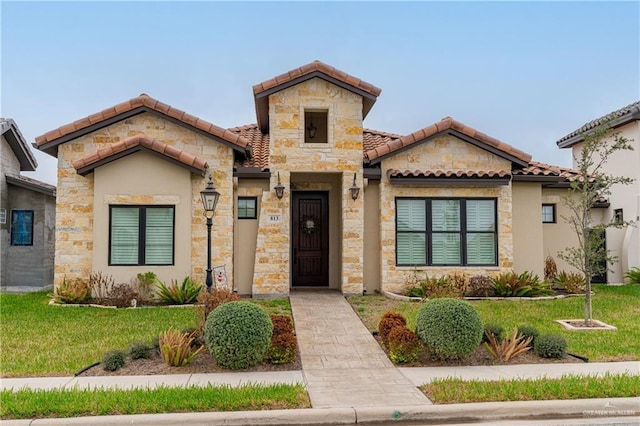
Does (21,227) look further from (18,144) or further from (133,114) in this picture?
(133,114)

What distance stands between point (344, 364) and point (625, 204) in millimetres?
14534

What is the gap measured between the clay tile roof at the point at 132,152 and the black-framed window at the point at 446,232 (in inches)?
230

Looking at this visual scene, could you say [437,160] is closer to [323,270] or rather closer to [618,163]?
[323,270]

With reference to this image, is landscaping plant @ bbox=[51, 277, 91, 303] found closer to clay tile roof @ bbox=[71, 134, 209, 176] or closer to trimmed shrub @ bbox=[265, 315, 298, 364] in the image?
clay tile roof @ bbox=[71, 134, 209, 176]

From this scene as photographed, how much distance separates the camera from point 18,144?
57.7ft

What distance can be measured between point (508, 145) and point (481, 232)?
261cm

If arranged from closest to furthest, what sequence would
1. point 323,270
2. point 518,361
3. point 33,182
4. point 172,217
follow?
point 518,361
point 172,217
point 323,270
point 33,182

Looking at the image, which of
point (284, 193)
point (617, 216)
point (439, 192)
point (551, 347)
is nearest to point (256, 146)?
point (284, 193)

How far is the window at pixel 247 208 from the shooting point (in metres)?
13.6

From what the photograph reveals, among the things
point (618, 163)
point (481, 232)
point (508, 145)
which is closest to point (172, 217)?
point (481, 232)

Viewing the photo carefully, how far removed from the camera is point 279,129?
13281 mm

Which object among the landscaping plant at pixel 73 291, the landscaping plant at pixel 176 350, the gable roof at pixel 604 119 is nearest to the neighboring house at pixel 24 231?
the landscaping plant at pixel 73 291

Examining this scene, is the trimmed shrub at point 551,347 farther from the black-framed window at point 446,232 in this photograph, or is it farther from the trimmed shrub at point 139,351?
the trimmed shrub at point 139,351

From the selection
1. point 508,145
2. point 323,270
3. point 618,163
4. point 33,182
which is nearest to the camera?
point 508,145
